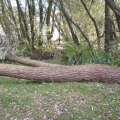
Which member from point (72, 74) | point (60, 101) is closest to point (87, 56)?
point (72, 74)

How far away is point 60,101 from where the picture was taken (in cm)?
351

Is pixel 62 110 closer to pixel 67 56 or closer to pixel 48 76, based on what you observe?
pixel 48 76

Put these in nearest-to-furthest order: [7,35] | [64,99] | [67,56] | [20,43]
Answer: [64,99] → [67,56] → [7,35] → [20,43]

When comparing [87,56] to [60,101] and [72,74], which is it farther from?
[60,101]

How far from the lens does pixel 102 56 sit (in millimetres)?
5887

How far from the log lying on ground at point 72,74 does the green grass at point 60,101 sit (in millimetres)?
159

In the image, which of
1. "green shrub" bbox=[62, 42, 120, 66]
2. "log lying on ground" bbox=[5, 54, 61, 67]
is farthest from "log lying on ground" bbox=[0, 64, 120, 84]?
"log lying on ground" bbox=[5, 54, 61, 67]

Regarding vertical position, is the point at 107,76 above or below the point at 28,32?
below

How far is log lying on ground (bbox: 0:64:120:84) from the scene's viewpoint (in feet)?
14.7

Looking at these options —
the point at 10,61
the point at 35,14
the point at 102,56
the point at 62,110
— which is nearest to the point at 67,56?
the point at 102,56

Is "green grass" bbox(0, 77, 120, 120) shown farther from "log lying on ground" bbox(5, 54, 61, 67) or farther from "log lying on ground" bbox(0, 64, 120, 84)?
"log lying on ground" bbox(5, 54, 61, 67)

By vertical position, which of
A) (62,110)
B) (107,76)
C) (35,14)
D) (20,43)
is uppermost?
(35,14)

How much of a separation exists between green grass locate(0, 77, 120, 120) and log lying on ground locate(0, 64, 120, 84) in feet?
0.52

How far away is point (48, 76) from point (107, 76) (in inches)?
48.0
